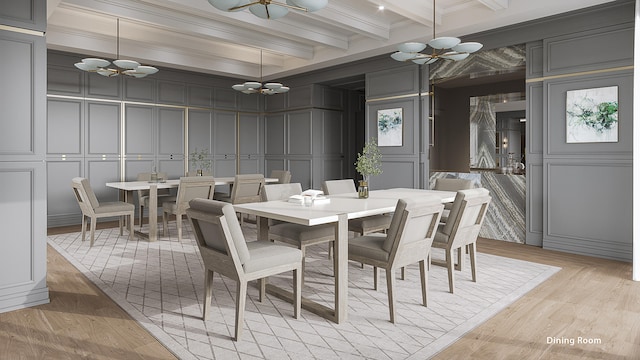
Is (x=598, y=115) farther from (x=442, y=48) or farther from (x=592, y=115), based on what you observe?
(x=442, y=48)

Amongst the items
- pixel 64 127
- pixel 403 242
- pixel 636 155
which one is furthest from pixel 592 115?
pixel 64 127

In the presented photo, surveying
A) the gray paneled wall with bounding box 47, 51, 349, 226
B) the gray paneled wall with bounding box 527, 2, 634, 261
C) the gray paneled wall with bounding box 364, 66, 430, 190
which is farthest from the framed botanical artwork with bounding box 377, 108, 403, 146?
the gray paneled wall with bounding box 527, 2, 634, 261

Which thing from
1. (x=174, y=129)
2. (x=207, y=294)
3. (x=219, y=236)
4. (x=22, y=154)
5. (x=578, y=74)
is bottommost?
(x=207, y=294)

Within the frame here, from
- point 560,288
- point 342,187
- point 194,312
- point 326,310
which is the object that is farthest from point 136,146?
point 560,288

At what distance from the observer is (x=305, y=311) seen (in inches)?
120

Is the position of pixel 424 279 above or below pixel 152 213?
below

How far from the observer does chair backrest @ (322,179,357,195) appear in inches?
178

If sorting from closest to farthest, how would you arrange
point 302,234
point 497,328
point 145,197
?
1. point 497,328
2. point 302,234
3. point 145,197

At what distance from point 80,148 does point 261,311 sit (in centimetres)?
544

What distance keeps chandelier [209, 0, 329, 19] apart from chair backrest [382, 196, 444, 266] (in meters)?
1.67

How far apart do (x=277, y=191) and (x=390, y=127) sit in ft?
11.2

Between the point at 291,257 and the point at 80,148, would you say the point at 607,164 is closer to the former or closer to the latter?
the point at 291,257

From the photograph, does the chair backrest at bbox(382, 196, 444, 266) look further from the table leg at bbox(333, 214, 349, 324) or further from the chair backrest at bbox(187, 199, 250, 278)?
the chair backrest at bbox(187, 199, 250, 278)

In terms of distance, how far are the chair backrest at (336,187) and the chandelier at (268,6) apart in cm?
179
